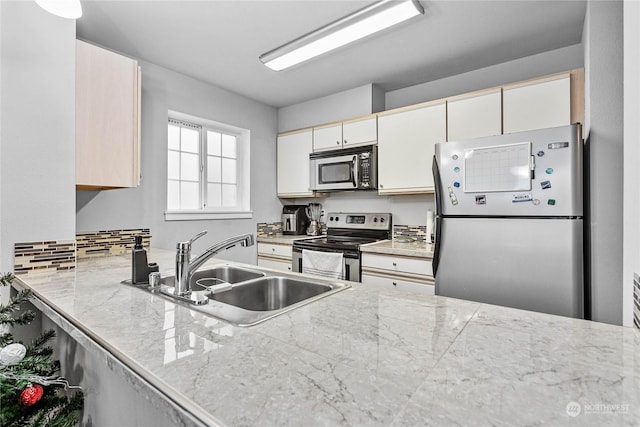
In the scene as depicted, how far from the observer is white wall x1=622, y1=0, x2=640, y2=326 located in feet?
2.86

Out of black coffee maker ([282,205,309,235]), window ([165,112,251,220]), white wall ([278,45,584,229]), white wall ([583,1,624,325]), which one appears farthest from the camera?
black coffee maker ([282,205,309,235])

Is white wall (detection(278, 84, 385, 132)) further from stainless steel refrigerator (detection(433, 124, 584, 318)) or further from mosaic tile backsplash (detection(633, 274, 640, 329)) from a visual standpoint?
mosaic tile backsplash (detection(633, 274, 640, 329))

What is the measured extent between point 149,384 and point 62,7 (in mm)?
1420

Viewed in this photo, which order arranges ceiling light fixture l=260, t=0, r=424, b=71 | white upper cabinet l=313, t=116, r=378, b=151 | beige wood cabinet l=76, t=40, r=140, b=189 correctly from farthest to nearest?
white upper cabinet l=313, t=116, r=378, b=151 → ceiling light fixture l=260, t=0, r=424, b=71 → beige wood cabinet l=76, t=40, r=140, b=189

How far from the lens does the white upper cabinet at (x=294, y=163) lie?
3.57 meters

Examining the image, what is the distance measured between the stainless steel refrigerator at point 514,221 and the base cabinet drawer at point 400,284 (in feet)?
0.81

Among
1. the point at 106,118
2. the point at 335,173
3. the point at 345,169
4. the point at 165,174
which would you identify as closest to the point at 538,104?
the point at 345,169

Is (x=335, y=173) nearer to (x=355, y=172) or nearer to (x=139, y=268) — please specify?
(x=355, y=172)

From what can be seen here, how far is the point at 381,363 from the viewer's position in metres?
0.66

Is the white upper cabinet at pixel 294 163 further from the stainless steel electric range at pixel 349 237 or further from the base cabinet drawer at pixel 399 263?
the base cabinet drawer at pixel 399 263

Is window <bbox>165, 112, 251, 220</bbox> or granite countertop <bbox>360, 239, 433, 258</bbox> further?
window <bbox>165, 112, 251, 220</bbox>

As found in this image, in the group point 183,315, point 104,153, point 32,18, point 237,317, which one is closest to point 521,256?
point 237,317
